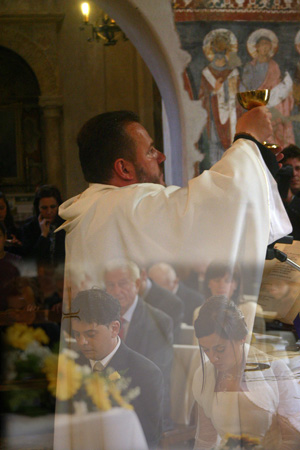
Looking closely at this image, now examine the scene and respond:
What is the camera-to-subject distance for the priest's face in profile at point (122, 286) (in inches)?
83.2

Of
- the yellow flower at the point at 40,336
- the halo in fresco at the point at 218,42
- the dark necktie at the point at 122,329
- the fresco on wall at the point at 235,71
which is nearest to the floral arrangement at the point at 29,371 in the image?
the yellow flower at the point at 40,336

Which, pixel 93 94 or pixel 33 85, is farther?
pixel 33 85

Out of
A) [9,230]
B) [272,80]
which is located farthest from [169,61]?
[9,230]

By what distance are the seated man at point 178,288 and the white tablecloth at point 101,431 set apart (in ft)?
1.11

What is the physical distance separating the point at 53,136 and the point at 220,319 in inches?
369

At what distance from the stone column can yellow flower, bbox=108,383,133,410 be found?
9.09 m

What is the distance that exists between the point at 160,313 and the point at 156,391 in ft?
0.74

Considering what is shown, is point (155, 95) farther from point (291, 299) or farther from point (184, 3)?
point (291, 299)

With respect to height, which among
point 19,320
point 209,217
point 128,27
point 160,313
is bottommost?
point 19,320

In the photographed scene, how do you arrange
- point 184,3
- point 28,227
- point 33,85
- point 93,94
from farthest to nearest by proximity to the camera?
point 33,85 → point 93,94 → point 28,227 → point 184,3

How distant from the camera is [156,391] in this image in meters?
2.09

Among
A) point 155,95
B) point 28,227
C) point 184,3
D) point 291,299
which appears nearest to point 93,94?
point 155,95

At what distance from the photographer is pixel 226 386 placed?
2102 mm

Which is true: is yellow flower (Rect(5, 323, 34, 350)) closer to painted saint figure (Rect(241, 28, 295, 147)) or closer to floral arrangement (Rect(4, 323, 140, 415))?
floral arrangement (Rect(4, 323, 140, 415))
